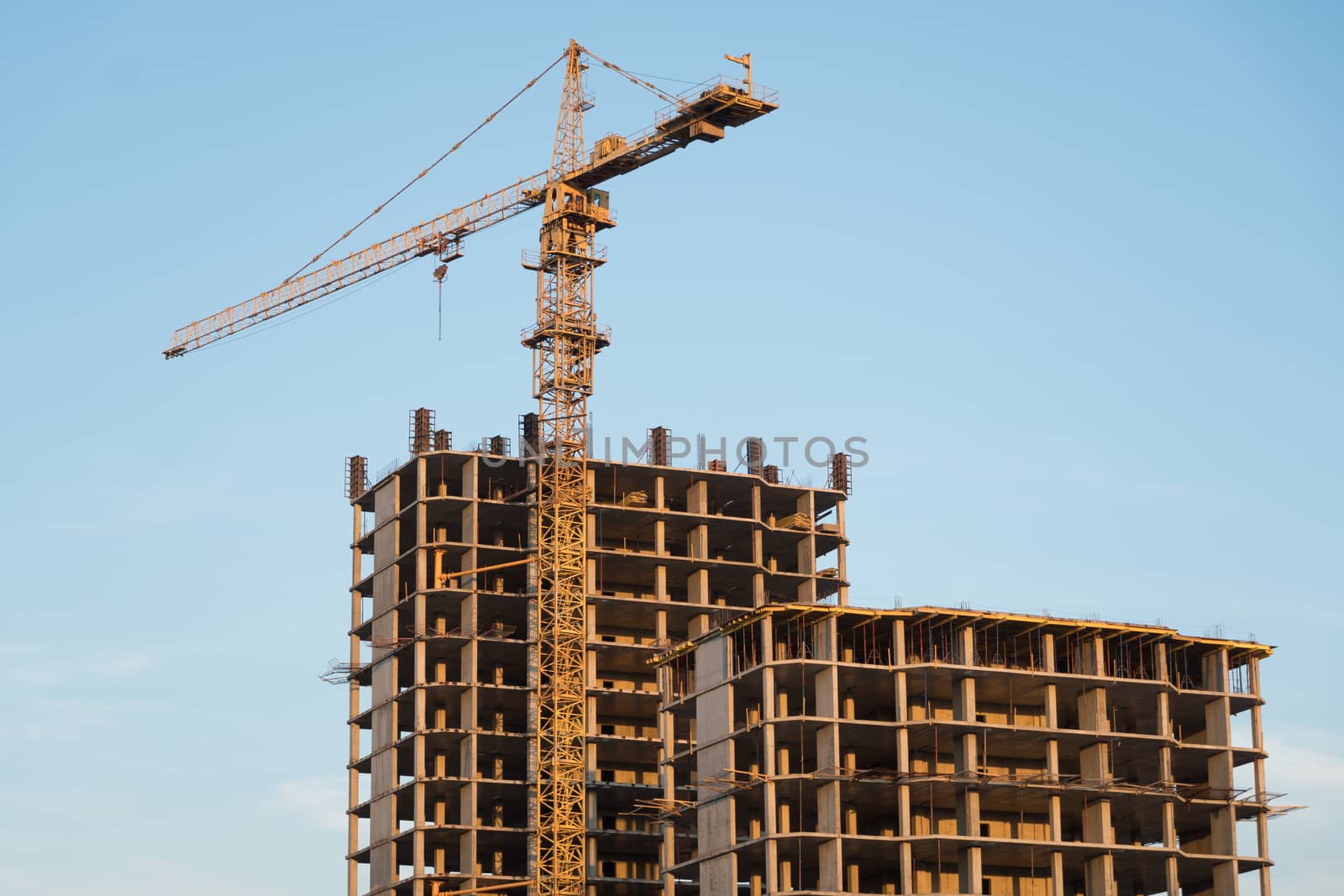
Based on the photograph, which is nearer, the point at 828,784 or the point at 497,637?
the point at 828,784

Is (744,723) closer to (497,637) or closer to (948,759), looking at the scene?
(948,759)

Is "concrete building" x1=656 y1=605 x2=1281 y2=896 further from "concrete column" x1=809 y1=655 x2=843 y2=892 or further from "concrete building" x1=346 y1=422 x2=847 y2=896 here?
"concrete building" x1=346 y1=422 x2=847 y2=896

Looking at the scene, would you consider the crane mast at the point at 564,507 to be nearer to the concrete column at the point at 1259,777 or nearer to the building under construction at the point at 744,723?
the building under construction at the point at 744,723

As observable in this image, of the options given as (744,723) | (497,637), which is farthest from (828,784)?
(497,637)

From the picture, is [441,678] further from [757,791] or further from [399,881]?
[757,791]

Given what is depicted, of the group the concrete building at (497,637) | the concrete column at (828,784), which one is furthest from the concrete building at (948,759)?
the concrete building at (497,637)

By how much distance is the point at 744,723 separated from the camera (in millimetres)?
148750

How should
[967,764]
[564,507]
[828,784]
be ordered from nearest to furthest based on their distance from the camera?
[828,784], [967,764], [564,507]

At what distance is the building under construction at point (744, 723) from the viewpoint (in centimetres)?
14588

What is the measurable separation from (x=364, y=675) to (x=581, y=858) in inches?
985

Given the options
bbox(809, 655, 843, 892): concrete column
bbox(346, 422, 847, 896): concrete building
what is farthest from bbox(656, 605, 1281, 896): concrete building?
bbox(346, 422, 847, 896): concrete building

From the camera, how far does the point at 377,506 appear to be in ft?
620

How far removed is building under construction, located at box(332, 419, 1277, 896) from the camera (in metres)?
146

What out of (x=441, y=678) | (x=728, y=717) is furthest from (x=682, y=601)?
(x=728, y=717)
